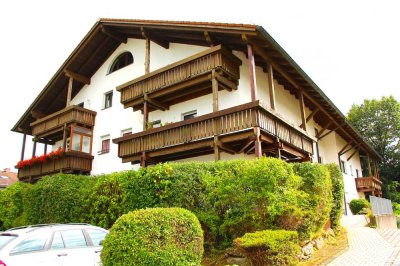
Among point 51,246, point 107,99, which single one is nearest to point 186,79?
point 107,99

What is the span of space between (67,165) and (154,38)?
9266 millimetres

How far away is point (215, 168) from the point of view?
10094 mm

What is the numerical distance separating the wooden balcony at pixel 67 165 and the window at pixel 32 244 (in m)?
14.2

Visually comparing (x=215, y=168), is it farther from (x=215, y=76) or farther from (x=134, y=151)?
(x=134, y=151)

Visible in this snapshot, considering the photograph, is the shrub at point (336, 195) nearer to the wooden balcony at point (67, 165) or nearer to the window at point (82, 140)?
the wooden balcony at point (67, 165)

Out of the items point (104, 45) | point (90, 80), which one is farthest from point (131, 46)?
point (90, 80)

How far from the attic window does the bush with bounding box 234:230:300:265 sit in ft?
55.8

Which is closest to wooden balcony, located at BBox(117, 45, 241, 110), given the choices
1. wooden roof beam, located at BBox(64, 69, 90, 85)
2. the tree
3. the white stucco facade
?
the white stucco facade

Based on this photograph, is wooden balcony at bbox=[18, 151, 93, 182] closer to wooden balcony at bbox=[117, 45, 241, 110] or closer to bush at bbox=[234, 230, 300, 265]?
wooden balcony at bbox=[117, 45, 241, 110]

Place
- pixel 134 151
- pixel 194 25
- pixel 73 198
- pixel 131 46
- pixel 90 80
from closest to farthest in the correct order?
pixel 73 198, pixel 194 25, pixel 134 151, pixel 131 46, pixel 90 80

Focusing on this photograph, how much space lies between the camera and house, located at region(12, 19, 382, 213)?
47.0 feet

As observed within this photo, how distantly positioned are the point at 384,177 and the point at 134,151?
34.3 meters

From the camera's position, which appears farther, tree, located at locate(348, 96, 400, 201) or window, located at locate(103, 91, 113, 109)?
tree, located at locate(348, 96, 400, 201)

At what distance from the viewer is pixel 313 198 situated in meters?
10.4
